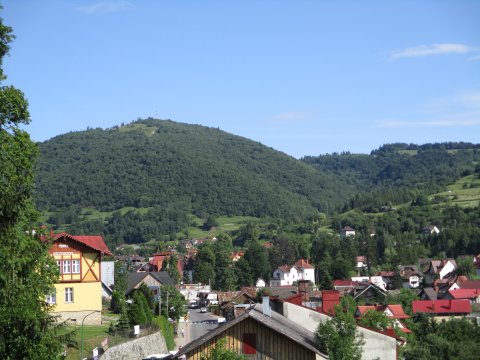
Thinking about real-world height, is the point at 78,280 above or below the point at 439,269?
above

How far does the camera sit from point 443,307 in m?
79.1

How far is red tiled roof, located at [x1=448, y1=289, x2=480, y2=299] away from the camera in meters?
95.8

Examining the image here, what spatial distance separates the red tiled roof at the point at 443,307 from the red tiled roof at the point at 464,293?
45.9 ft

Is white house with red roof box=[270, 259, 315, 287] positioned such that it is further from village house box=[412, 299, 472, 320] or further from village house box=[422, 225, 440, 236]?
village house box=[412, 299, 472, 320]

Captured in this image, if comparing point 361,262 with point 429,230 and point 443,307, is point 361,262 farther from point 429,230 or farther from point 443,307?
point 443,307

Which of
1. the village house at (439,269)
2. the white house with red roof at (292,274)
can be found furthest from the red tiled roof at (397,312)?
the white house with red roof at (292,274)

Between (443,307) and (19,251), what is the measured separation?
6728cm

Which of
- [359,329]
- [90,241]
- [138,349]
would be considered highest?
[90,241]

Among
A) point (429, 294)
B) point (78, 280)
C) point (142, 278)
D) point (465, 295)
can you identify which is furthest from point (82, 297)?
point (429, 294)

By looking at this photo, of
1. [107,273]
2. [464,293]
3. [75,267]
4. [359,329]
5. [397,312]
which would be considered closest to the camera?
[359,329]

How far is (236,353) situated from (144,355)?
503 inches

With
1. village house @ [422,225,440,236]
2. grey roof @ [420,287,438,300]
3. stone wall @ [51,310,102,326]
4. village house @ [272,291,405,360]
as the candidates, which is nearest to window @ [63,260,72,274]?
stone wall @ [51,310,102,326]

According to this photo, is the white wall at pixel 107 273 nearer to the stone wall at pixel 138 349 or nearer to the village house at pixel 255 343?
the stone wall at pixel 138 349

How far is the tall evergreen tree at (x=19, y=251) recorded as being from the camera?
55.5 ft
